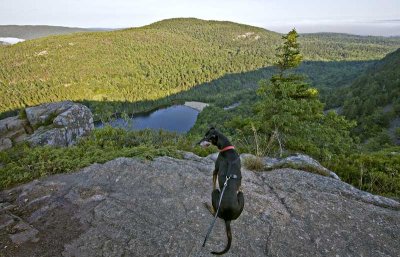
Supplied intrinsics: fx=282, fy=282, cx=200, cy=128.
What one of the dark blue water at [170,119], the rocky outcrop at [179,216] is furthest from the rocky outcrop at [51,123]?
the dark blue water at [170,119]

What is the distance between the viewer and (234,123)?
69.9 feet

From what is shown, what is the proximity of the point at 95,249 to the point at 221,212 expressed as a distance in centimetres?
253

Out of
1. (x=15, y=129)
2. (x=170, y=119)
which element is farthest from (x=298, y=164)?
(x=170, y=119)

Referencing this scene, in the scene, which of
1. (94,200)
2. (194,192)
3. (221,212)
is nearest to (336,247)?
(221,212)

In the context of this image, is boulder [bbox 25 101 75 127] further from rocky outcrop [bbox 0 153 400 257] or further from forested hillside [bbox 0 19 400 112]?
forested hillside [bbox 0 19 400 112]

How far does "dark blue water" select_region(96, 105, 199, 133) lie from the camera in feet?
355

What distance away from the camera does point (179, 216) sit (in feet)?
20.6

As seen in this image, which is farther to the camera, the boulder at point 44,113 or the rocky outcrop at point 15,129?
the boulder at point 44,113

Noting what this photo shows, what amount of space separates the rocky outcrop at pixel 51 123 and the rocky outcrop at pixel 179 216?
13105 mm

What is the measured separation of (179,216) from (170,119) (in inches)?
4461

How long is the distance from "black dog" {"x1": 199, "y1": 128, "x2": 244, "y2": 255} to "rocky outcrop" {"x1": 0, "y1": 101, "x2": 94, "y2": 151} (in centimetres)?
1604

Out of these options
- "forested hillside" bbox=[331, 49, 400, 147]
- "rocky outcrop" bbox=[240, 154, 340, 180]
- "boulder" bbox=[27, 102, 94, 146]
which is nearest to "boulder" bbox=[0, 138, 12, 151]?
"boulder" bbox=[27, 102, 94, 146]

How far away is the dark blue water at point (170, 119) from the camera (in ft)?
355

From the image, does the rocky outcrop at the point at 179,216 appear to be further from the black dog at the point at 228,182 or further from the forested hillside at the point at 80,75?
the forested hillside at the point at 80,75
